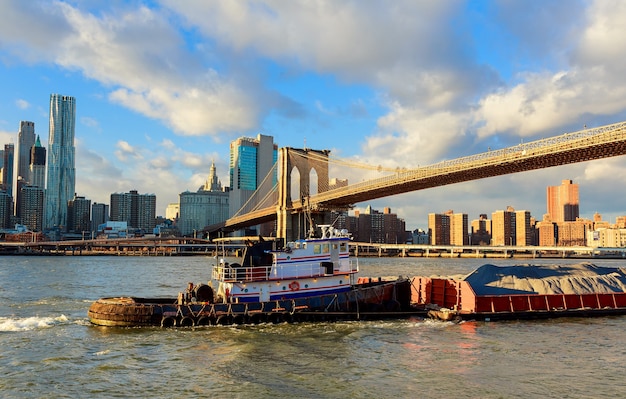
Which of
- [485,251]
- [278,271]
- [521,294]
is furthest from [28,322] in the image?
[485,251]

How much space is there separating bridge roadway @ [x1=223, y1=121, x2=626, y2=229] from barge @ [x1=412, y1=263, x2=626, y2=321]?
9398 millimetres

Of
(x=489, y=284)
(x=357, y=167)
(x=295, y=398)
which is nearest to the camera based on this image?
(x=295, y=398)

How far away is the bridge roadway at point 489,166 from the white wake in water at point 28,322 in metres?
14.4

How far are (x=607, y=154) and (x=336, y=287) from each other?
38306 millimetres

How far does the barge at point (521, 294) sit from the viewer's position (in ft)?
85.2

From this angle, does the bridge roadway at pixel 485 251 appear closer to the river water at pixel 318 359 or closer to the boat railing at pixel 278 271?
the boat railing at pixel 278 271

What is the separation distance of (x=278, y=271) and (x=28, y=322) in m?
11.5

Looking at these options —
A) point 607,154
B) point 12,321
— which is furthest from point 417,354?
point 607,154

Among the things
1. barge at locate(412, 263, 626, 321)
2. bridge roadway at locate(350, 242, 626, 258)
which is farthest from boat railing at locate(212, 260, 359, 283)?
bridge roadway at locate(350, 242, 626, 258)

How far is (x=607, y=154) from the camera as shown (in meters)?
51.2

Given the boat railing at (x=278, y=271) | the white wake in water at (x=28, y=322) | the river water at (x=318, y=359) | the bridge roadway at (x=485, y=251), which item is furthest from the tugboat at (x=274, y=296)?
the bridge roadway at (x=485, y=251)

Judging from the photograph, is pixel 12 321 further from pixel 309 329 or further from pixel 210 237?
pixel 210 237

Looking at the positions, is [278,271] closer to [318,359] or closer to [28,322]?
[318,359]

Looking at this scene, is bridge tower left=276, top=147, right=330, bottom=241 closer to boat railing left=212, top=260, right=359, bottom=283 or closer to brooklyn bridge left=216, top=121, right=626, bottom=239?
brooklyn bridge left=216, top=121, right=626, bottom=239
